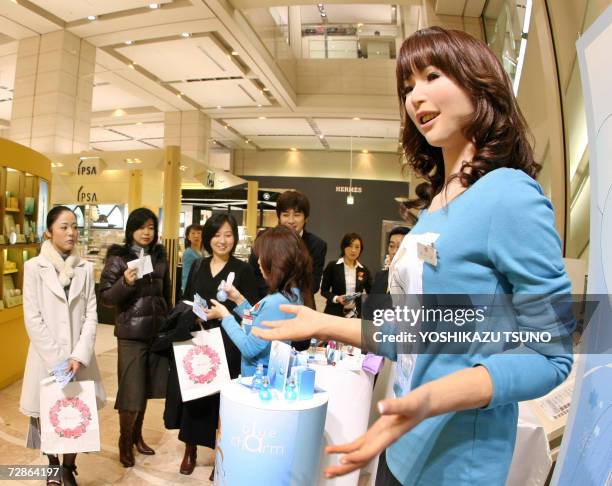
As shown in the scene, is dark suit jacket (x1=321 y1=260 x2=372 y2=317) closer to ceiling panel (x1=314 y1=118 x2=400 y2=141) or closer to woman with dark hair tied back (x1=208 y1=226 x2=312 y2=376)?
woman with dark hair tied back (x1=208 y1=226 x2=312 y2=376)

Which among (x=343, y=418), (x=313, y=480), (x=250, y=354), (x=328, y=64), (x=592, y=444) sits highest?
(x=328, y=64)

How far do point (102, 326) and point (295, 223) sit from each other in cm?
541

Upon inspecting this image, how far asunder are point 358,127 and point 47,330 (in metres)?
11.1

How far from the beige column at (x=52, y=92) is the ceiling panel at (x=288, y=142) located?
6831mm

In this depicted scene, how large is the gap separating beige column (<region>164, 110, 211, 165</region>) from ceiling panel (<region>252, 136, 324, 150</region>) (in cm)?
301

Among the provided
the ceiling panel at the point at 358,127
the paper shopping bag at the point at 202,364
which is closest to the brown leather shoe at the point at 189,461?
the paper shopping bag at the point at 202,364

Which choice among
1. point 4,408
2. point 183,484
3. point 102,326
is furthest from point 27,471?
point 102,326

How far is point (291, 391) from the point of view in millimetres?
2002

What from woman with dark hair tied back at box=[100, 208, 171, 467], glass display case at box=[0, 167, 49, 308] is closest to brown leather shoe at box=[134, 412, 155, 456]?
woman with dark hair tied back at box=[100, 208, 171, 467]

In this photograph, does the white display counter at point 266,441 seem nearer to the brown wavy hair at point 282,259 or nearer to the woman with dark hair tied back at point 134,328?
the brown wavy hair at point 282,259

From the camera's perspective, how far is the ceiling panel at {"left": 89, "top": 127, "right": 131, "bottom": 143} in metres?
13.8

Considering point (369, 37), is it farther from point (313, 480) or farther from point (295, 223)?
point (313, 480)

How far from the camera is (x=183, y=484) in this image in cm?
276

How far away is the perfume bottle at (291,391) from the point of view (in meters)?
1.97
